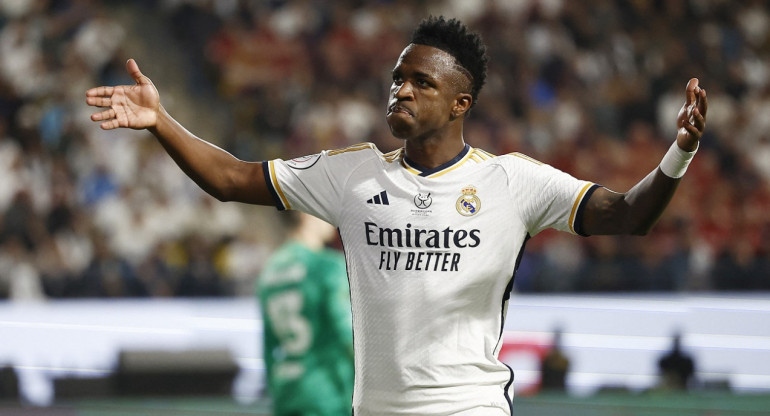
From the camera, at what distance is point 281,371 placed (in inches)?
219

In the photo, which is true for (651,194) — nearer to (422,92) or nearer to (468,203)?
(468,203)

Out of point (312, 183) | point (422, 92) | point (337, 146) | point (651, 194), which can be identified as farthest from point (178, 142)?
point (337, 146)

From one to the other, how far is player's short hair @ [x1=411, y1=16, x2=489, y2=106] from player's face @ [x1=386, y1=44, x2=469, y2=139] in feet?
0.11

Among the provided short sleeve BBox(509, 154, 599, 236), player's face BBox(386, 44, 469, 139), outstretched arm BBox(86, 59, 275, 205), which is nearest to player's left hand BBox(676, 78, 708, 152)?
short sleeve BBox(509, 154, 599, 236)

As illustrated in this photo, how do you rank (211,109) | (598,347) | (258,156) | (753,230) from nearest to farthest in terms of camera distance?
(598,347) < (753,230) < (258,156) < (211,109)

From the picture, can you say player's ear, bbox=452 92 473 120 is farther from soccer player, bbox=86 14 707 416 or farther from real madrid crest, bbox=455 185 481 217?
real madrid crest, bbox=455 185 481 217

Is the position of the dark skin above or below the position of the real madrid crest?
above

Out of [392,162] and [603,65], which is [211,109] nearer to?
[603,65]

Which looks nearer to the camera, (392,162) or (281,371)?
(392,162)

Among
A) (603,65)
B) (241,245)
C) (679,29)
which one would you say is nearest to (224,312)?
(241,245)

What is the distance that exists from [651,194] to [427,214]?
0.75 m

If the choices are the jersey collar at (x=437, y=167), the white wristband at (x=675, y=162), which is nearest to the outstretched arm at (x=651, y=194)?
the white wristband at (x=675, y=162)

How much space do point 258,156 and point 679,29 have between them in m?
5.94

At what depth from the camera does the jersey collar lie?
Answer: 158 inches
